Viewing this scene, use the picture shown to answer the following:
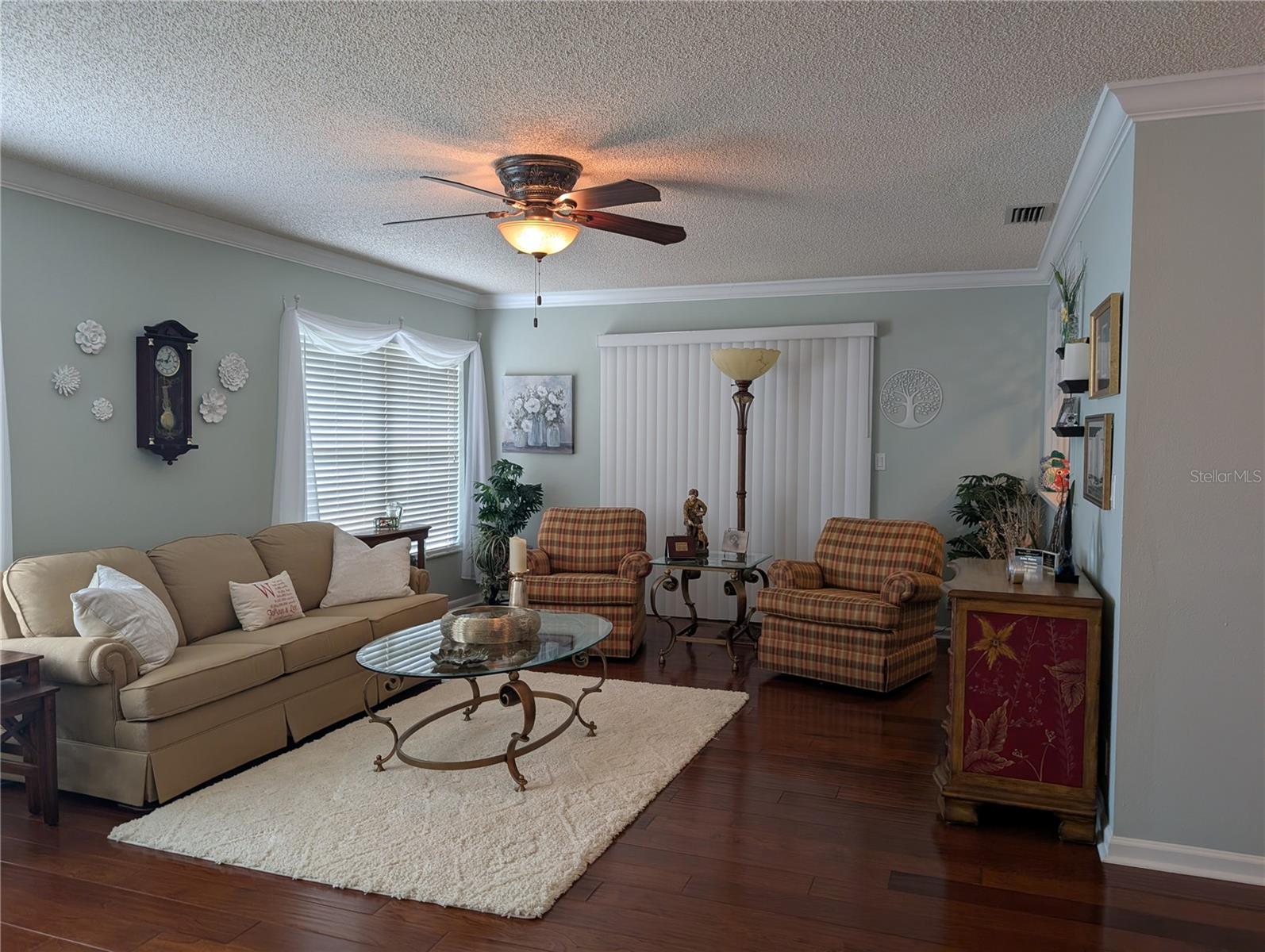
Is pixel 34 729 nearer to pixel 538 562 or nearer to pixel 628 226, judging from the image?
pixel 628 226

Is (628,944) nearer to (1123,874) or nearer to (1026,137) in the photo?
(1123,874)

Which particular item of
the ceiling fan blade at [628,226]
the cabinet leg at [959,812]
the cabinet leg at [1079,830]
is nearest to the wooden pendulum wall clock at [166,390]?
the ceiling fan blade at [628,226]

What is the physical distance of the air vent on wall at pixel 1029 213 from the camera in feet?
14.4

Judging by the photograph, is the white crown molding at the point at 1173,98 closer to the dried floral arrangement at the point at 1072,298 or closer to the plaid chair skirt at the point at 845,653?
the dried floral arrangement at the point at 1072,298

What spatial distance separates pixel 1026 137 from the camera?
3.38m

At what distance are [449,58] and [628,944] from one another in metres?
2.64

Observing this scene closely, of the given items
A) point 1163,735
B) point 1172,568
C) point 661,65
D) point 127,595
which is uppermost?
point 661,65

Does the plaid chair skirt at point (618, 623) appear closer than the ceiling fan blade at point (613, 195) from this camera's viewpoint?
No

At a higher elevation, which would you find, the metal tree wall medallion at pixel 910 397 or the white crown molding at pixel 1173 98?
the white crown molding at pixel 1173 98

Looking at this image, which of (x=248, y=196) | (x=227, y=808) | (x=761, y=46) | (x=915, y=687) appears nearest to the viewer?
(x=761, y=46)

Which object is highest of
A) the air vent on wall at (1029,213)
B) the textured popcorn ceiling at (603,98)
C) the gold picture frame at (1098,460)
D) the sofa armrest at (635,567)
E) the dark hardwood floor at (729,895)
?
the air vent on wall at (1029,213)

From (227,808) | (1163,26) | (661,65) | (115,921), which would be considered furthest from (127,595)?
(1163,26)

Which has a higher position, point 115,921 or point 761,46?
point 761,46

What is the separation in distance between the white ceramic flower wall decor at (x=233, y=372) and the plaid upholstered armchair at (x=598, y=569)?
2.13 m
